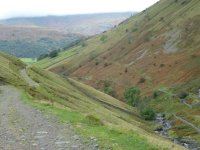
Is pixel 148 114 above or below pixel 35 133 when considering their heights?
below

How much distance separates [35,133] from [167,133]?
9660 cm

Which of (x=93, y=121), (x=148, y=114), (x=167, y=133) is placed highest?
(x=93, y=121)

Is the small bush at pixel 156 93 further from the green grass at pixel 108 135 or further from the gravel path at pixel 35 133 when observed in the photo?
the green grass at pixel 108 135

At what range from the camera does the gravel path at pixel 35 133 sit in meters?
29.5

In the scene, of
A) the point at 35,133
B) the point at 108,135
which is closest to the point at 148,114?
the point at 108,135

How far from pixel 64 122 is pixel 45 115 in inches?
175

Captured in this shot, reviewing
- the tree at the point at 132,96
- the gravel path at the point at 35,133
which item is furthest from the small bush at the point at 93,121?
the tree at the point at 132,96

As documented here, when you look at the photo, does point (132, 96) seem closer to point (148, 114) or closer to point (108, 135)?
point (148, 114)

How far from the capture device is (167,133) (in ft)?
417

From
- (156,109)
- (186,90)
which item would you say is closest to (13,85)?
(156,109)

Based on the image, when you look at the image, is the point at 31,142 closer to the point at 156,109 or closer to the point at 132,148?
the point at 132,148

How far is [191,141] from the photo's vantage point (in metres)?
113

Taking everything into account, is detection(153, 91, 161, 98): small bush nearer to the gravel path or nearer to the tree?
the tree

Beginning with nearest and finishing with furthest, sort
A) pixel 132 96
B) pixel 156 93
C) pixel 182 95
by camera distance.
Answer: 1. pixel 182 95
2. pixel 156 93
3. pixel 132 96
